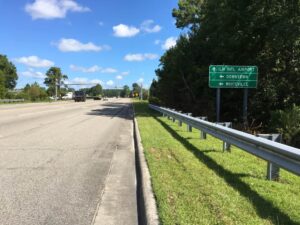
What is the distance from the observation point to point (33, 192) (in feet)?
22.3

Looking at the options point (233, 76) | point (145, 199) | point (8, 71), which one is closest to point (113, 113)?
point (233, 76)

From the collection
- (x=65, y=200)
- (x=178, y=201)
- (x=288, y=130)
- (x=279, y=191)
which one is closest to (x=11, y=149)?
(x=65, y=200)

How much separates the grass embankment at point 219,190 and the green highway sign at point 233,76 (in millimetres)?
8844

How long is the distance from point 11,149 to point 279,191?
25.0ft

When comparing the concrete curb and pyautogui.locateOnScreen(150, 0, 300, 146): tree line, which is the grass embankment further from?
pyautogui.locateOnScreen(150, 0, 300, 146): tree line

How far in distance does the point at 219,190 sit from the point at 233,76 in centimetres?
1287

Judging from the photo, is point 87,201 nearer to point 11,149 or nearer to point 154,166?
point 154,166

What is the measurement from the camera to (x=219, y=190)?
21.5ft

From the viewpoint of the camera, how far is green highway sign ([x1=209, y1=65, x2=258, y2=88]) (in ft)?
61.4

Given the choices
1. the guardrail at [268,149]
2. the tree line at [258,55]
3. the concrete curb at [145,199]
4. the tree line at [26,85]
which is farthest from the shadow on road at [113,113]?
the tree line at [26,85]

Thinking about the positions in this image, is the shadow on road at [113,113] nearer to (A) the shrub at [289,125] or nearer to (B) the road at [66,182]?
(A) the shrub at [289,125]

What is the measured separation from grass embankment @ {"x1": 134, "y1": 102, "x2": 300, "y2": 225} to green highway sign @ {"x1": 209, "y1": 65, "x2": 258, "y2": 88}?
348 inches

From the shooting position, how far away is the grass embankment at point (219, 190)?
17.3ft

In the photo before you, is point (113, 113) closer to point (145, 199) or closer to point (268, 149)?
point (268, 149)
